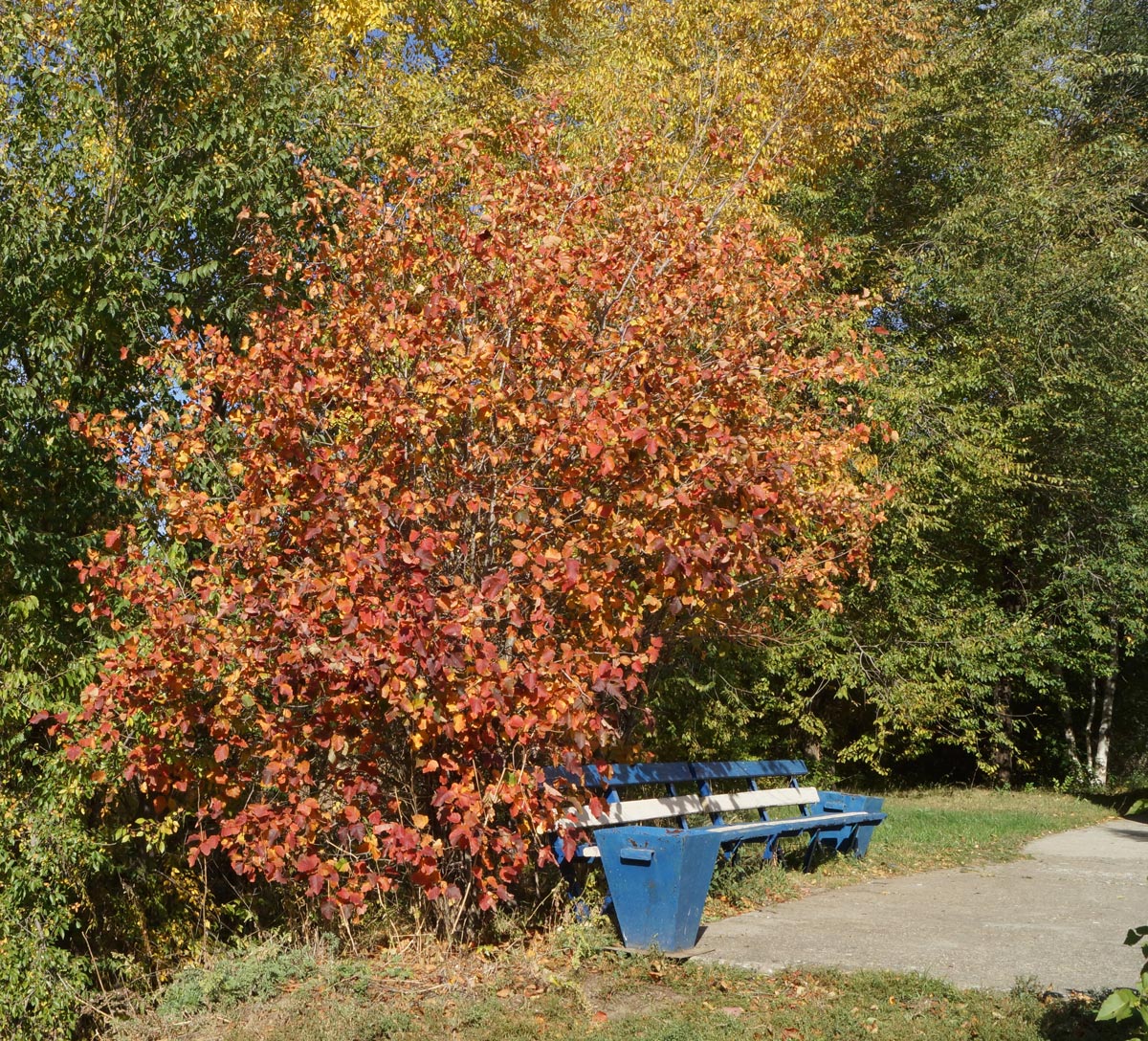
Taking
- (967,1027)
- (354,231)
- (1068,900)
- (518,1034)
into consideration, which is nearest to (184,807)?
(518,1034)

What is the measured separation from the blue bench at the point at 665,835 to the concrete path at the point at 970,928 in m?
0.41

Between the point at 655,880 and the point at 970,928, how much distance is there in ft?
8.24

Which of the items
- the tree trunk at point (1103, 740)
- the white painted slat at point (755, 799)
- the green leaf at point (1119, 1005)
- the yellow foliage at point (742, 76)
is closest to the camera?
the green leaf at point (1119, 1005)

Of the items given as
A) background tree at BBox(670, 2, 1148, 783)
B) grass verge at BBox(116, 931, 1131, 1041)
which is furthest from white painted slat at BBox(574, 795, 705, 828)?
background tree at BBox(670, 2, 1148, 783)

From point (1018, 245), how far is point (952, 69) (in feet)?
9.38

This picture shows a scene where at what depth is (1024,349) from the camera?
15984 mm

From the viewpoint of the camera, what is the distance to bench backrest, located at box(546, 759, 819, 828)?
732cm

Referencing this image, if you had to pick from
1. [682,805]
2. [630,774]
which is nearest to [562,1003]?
[630,774]

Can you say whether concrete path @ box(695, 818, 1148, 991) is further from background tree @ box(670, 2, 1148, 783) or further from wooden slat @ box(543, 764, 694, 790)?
background tree @ box(670, 2, 1148, 783)

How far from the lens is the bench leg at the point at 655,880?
6.38 metres

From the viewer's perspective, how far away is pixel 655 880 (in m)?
6.41

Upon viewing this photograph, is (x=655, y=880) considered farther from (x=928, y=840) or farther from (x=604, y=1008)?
(x=928, y=840)

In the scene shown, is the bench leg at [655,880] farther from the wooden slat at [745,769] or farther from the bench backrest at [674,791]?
the wooden slat at [745,769]

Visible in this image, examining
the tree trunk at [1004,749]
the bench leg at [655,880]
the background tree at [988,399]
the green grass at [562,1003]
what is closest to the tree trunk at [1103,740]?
the tree trunk at [1004,749]
